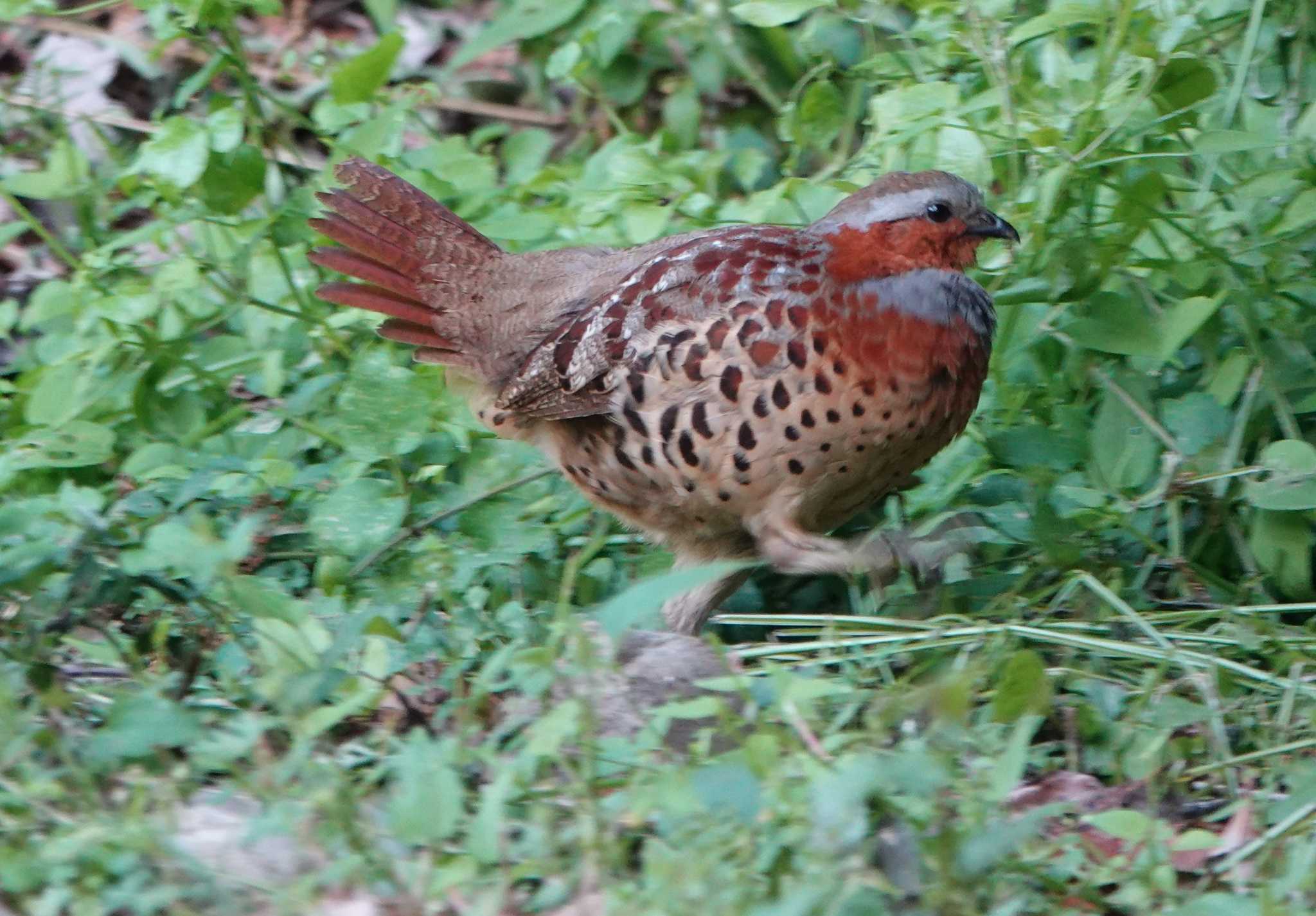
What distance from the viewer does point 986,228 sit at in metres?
3.51

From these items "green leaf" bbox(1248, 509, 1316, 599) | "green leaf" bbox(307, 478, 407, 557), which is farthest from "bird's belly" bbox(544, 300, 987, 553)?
"green leaf" bbox(1248, 509, 1316, 599)

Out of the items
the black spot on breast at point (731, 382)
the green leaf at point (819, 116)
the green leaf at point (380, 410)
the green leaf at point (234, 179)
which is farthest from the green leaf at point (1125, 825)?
the green leaf at point (234, 179)

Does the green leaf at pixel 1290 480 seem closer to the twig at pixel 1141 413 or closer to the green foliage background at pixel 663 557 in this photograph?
the green foliage background at pixel 663 557

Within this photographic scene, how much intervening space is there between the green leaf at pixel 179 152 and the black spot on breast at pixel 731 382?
1521 millimetres

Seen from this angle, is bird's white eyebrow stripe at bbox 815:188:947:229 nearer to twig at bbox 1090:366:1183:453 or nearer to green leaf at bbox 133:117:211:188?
twig at bbox 1090:366:1183:453

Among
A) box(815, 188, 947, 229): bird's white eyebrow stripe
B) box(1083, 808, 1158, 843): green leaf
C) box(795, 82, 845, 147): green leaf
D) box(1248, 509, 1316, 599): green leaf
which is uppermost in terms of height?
box(815, 188, 947, 229): bird's white eyebrow stripe

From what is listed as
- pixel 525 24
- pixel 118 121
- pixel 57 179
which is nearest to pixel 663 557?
pixel 57 179

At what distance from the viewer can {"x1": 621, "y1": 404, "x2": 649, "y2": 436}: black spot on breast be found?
358 cm

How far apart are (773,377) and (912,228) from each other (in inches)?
17.7

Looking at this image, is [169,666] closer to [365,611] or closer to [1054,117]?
[365,611]

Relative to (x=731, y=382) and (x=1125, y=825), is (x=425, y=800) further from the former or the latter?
(x=731, y=382)

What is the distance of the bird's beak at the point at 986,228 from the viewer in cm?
351

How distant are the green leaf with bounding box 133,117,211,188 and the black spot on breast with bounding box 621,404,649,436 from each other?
1.29 m

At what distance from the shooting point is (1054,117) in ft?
12.4
